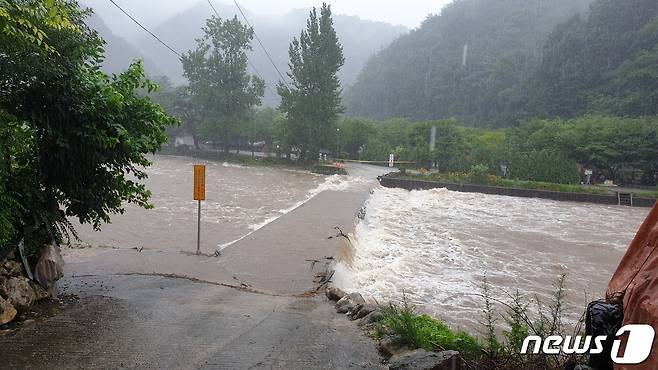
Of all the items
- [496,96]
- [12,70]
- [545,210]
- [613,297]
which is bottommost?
[545,210]

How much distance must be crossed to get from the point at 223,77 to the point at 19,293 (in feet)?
133

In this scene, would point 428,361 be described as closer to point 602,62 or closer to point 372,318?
point 372,318

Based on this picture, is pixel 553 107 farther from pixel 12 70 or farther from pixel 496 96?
pixel 12 70

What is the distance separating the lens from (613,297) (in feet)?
8.50

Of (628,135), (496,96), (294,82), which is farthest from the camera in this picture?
(496,96)

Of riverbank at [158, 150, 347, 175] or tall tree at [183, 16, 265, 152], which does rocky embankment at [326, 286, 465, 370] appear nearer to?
riverbank at [158, 150, 347, 175]

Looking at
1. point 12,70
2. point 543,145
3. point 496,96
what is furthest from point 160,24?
point 12,70

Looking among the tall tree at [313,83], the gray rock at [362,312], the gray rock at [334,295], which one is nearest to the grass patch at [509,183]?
the tall tree at [313,83]

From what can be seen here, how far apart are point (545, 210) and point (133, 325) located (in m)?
22.0

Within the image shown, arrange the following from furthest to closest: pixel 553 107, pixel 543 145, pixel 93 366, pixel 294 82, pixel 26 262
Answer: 1. pixel 553 107
2. pixel 294 82
3. pixel 543 145
4. pixel 26 262
5. pixel 93 366

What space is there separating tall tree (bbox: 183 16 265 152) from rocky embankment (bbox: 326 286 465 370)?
38.7 m

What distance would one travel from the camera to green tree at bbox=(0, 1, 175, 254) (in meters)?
4.76

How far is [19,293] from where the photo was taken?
16.3ft

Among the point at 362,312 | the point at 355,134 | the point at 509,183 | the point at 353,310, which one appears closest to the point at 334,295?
the point at 353,310
